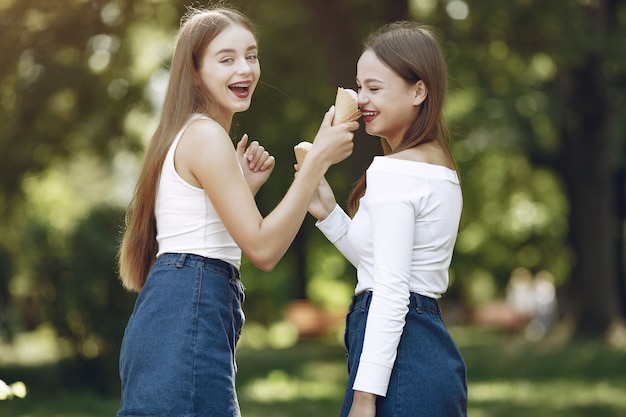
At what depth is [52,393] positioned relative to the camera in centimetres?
1102

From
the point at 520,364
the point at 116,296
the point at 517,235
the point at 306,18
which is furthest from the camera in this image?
the point at 517,235

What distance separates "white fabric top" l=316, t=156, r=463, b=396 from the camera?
3.06 metres

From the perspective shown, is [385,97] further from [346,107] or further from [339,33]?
[339,33]

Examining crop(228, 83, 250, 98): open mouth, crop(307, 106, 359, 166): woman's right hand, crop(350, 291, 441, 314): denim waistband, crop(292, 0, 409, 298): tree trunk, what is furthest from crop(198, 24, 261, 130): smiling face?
crop(292, 0, 409, 298): tree trunk

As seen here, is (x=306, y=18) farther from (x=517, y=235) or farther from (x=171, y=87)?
(x=517, y=235)

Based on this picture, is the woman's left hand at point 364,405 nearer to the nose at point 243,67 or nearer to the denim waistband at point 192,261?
the denim waistband at point 192,261

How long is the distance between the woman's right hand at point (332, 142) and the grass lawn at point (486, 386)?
5976mm

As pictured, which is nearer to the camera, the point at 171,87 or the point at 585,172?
the point at 171,87

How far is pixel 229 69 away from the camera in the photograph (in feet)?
11.0

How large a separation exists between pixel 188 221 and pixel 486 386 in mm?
8959

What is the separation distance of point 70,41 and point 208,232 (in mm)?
10228

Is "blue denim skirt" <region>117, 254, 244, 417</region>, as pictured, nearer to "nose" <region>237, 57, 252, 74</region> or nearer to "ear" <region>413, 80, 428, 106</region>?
"nose" <region>237, 57, 252, 74</region>

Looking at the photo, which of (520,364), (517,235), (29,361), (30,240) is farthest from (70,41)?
(517,235)

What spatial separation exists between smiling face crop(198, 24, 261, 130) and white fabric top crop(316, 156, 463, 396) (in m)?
0.55
